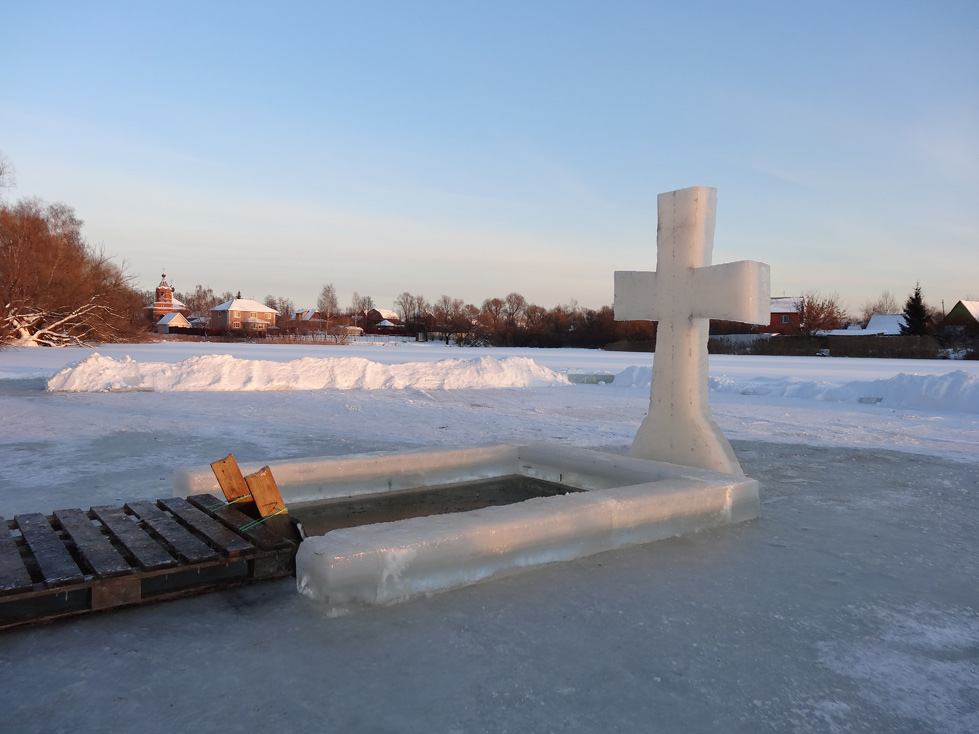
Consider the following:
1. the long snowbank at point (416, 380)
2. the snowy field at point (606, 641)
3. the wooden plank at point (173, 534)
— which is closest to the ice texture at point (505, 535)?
the snowy field at point (606, 641)

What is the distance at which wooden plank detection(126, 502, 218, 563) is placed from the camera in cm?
360

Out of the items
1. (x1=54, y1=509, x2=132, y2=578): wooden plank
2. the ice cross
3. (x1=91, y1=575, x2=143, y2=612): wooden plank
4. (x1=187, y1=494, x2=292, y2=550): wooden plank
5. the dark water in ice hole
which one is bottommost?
the dark water in ice hole

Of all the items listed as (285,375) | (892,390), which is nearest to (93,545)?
(285,375)

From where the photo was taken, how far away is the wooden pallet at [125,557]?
3.26 m

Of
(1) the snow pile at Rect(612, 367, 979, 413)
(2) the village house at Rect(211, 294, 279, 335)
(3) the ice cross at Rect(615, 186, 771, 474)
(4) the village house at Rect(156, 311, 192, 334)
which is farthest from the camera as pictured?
(2) the village house at Rect(211, 294, 279, 335)

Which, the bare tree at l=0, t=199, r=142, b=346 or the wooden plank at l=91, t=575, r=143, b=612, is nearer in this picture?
the wooden plank at l=91, t=575, r=143, b=612

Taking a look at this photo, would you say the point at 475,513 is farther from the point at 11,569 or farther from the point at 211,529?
the point at 11,569

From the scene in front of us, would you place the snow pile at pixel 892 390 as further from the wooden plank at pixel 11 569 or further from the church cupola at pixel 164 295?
the church cupola at pixel 164 295

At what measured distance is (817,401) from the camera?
49.8 ft

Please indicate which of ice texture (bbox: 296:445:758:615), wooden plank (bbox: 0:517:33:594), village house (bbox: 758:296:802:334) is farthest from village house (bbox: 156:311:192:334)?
ice texture (bbox: 296:445:758:615)

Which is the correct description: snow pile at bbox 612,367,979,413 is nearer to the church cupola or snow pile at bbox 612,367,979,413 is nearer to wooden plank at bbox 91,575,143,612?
wooden plank at bbox 91,575,143,612

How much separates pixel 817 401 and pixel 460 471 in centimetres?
1153

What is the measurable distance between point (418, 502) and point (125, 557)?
2543mm

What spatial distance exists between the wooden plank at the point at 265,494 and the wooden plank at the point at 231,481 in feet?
1.04
